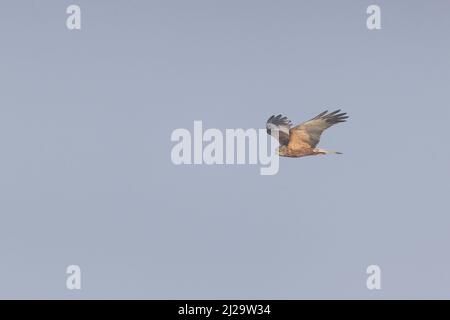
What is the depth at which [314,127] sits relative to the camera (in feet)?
11.4

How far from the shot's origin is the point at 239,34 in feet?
11.5

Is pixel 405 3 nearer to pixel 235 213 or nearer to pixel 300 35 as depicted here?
pixel 300 35

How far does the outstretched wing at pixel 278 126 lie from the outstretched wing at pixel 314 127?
31mm

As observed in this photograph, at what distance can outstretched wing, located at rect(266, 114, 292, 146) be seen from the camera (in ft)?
→ 11.4

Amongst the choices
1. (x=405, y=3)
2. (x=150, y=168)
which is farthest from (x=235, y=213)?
(x=405, y=3)

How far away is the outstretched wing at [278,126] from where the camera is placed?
3469 mm

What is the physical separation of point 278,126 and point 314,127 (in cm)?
15

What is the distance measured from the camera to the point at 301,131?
3475 mm

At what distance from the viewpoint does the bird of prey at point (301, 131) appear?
3.47 meters

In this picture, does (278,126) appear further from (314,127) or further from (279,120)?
(314,127)

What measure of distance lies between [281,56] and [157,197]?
804 millimetres

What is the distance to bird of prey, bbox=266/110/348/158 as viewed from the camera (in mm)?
3469

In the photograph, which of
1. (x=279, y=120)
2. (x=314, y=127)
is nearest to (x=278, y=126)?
(x=279, y=120)

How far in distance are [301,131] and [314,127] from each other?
0.06m
